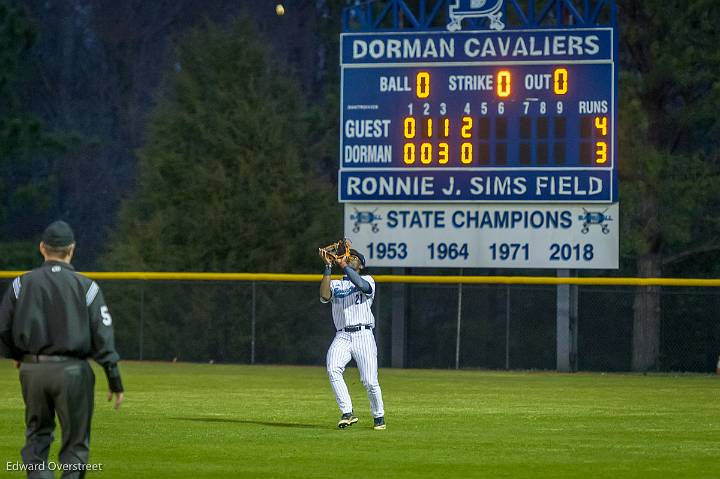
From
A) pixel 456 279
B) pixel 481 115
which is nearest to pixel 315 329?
pixel 456 279

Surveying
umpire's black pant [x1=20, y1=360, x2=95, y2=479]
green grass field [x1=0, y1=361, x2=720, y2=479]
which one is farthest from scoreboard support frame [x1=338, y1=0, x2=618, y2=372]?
umpire's black pant [x1=20, y1=360, x2=95, y2=479]

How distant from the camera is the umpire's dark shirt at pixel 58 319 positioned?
8.49 metres

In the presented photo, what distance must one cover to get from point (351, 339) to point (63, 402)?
601 centimetres

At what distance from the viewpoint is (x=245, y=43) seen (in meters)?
35.7

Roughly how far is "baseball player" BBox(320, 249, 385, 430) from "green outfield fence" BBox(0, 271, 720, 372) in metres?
14.0

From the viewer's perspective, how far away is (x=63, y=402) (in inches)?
334

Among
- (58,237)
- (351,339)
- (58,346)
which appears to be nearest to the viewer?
(58,346)

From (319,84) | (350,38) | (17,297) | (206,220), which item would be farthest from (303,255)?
(17,297)

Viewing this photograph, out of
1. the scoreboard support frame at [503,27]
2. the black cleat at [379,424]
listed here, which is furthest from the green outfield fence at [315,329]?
the black cleat at [379,424]

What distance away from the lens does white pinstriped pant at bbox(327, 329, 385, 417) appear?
14.2m

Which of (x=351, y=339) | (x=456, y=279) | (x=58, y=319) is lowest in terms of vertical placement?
(x=351, y=339)

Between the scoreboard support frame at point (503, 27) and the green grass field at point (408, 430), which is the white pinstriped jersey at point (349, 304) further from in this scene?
the scoreboard support frame at point (503, 27)

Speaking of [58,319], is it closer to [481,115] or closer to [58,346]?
[58,346]

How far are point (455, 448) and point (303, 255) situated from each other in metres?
21.4
